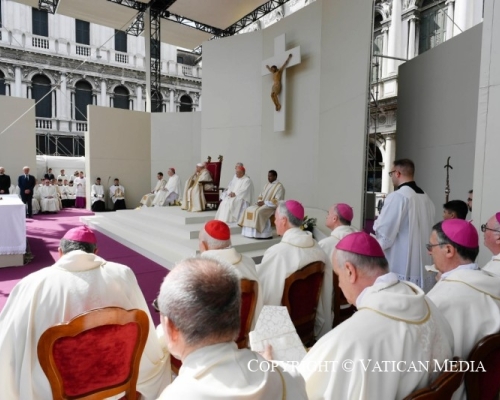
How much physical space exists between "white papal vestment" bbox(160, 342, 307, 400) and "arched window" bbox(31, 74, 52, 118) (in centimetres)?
2510

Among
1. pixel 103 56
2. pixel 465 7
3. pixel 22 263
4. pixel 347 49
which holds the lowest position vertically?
pixel 22 263

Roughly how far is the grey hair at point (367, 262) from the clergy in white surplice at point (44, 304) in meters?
1.13

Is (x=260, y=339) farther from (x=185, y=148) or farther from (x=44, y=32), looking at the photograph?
(x=44, y=32)

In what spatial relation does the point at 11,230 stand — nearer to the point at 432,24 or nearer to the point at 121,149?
the point at 121,149

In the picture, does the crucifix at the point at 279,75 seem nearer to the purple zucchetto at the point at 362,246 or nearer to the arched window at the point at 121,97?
the purple zucchetto at the point at 362,246

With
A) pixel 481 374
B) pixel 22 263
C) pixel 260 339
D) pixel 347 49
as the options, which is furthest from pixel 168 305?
pixel 347 49

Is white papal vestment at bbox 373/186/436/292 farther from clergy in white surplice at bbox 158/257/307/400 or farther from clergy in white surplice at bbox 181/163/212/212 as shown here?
clergy in white surplice at bbox 181/163/212/212

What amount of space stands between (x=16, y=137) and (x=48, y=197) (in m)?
2.44

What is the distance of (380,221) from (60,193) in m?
14.8

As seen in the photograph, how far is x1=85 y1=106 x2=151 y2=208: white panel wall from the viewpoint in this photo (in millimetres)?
13914

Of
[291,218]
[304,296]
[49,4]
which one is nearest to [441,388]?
[304,296]

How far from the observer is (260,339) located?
1688mm

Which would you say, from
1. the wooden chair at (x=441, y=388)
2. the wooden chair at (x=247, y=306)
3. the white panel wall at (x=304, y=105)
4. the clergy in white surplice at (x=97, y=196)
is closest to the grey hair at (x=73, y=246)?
the wooden chair at (x=247, y=306)

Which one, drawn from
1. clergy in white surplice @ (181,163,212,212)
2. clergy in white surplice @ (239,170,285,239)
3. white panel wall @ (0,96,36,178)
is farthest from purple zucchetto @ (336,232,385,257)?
white panel wall @ (0,96,36,178)
